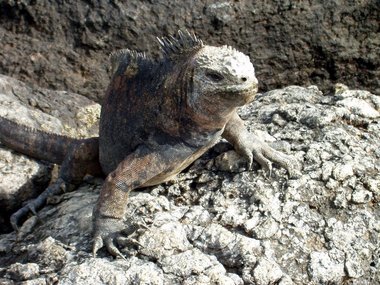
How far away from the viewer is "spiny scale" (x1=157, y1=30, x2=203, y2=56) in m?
3.44

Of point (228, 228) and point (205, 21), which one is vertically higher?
point (205, 21)

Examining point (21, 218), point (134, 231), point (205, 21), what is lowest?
point (21, 218)

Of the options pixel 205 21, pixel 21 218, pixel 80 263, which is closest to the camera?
pixel 80 263

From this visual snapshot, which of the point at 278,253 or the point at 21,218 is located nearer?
the point at 278,253

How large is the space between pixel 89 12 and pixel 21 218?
206 centimetres

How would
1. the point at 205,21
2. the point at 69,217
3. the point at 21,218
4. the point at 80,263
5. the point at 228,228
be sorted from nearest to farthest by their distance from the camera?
the point at 80,263 → the point at 228,228 → the point at 69,217 → the point at 21,218 → the point at 205,21

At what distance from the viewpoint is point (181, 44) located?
3500 mm

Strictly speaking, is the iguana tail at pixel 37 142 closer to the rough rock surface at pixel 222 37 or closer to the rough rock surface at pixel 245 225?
the rough rock surface at pixel 245 225

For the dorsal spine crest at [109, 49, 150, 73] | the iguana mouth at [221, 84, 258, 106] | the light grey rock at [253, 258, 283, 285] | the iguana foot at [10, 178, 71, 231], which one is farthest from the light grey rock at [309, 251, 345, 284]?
the iguana foot at [10, 178, 71, 231]

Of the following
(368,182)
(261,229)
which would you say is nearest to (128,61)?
(261,229)

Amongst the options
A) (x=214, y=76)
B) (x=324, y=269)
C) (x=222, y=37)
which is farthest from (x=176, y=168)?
(x=222, y=37)

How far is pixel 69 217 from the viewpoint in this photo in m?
3.67

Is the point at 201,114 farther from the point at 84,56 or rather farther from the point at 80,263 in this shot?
the point at 84,56

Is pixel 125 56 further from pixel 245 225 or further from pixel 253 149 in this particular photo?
pixel 245 225
